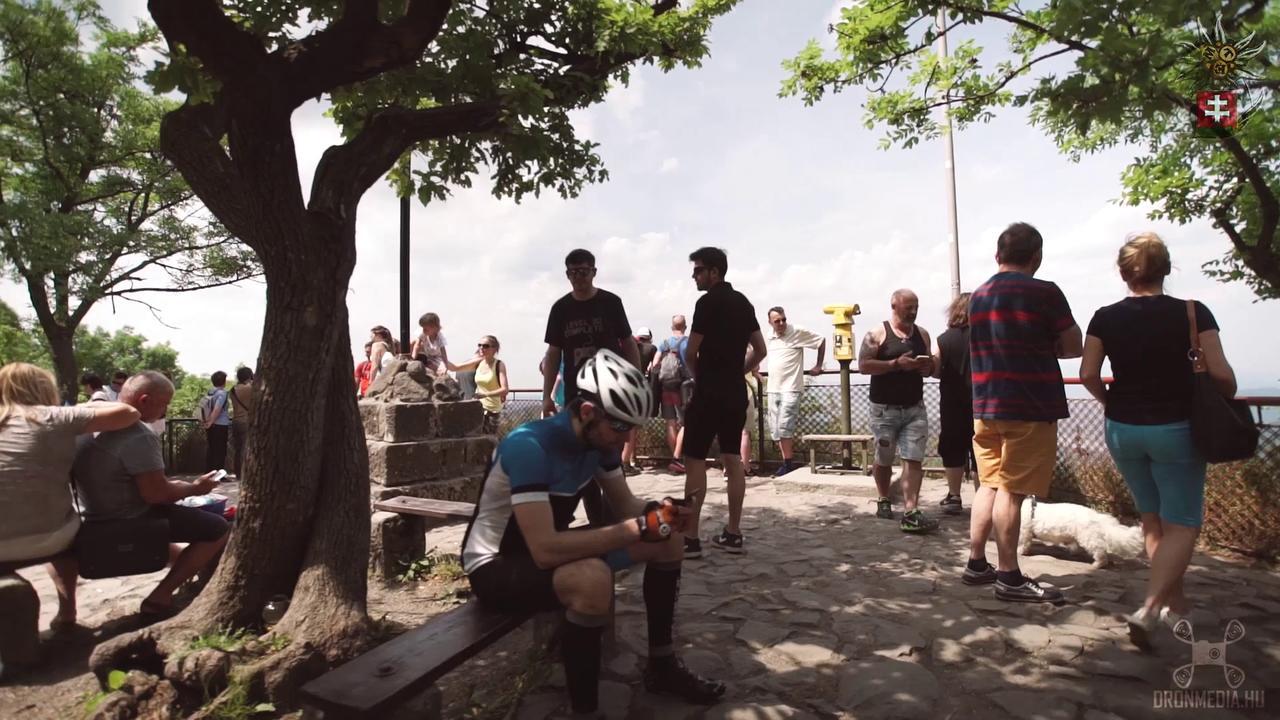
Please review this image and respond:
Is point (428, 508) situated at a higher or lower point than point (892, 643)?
higher

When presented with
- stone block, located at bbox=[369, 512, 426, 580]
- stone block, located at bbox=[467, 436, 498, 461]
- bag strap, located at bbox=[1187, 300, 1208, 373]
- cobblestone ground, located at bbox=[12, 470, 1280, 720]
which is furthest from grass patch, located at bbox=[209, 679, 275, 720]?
bag strap, located at bbox=[1187, 300, 1208, 373]

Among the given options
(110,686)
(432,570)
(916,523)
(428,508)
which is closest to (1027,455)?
(916,523)

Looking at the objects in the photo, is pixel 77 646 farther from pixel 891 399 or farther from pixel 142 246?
pixel 142 246

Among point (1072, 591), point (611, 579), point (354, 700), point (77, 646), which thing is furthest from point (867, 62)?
point (77, 646)

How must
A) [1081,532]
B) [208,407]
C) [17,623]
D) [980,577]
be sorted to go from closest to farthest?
[17,623], [980,577], [1081,532], [208,407]

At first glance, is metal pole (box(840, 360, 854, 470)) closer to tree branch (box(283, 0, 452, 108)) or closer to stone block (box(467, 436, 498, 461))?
stone block (box(467, 436, 498, 461))

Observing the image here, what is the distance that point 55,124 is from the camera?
50.0ft

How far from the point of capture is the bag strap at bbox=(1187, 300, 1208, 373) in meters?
3.02

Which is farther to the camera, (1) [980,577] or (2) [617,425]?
(1) [980,577]

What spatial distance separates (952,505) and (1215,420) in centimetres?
327

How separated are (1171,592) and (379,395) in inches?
237

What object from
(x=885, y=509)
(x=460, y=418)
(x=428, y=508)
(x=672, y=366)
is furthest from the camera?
(x=672, y=366)

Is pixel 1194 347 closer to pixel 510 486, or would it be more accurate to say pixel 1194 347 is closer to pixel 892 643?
pixel 892 643

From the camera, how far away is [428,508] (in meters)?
4.62
